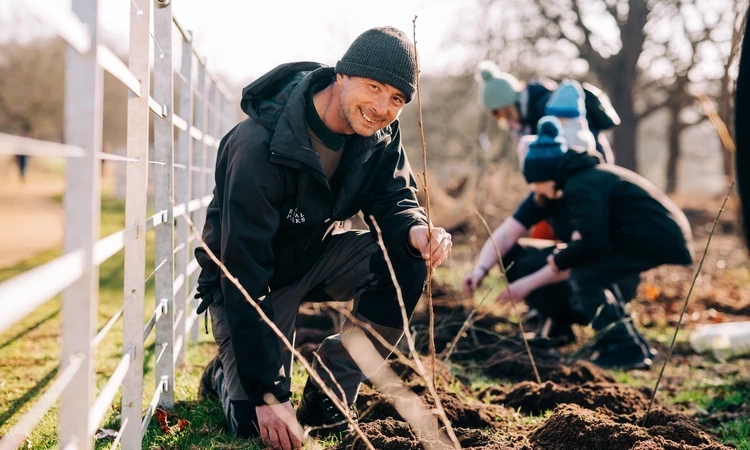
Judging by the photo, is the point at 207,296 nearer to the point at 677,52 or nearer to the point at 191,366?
the point at 191,366

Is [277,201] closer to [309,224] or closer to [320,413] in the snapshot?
[309,224]

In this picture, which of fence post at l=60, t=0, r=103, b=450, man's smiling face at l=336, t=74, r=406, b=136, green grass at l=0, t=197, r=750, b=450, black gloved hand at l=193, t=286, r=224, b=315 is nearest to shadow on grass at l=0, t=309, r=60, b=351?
green grass at l=0, t=197, r=750, b=450

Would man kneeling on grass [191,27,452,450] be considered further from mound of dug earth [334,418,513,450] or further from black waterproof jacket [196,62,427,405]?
mound of dug earth [334,418,513,450]

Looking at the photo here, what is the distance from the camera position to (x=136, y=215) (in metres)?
2.53

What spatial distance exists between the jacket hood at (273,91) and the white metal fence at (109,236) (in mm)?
357

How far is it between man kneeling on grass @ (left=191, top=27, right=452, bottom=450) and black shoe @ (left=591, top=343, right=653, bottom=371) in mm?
2058

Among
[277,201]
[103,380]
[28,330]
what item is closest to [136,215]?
[277,201]

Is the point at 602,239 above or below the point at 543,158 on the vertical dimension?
below

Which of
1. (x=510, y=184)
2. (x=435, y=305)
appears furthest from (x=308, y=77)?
(x=510, y=184)

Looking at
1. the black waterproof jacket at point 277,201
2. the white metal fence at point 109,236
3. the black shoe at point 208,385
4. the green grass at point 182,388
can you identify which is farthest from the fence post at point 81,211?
the black shoe at point 208,385

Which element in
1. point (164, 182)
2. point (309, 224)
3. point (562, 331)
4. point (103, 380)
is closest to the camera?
point (309, 224)

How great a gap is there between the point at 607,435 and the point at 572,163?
243 centimetres

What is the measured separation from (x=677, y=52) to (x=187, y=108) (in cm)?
1674

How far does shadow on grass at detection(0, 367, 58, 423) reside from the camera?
3387 millimetres
